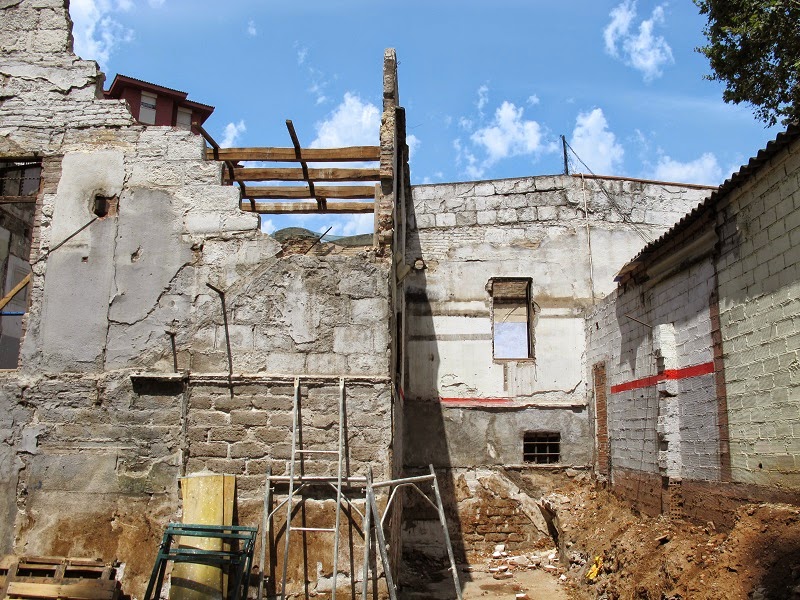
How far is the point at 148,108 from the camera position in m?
29.8

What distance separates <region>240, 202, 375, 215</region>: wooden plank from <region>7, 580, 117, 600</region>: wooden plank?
527 centimetres

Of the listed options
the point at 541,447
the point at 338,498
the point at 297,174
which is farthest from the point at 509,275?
the point at 338,498

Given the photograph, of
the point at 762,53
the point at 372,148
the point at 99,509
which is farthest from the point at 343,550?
the point at 762,53

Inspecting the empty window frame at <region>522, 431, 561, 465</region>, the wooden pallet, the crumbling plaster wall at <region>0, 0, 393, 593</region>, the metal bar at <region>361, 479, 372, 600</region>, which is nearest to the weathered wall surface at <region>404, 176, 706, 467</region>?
the empty window frame at <region>522, 431, 561, 465</region>

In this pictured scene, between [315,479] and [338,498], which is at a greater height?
[315,479]

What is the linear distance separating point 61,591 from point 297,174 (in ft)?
18.8

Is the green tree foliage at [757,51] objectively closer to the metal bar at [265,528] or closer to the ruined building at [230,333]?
the ruined building at [230,333]

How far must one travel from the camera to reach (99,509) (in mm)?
7949

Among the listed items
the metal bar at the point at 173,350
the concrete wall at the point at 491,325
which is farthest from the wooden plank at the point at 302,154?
the concrete wall at the point at 491,325

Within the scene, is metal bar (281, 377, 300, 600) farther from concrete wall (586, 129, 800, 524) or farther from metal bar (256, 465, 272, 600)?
concrete wall (586, 129, 800, 524)

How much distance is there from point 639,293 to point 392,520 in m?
5.21

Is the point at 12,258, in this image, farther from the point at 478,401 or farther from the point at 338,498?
the point at 338,498

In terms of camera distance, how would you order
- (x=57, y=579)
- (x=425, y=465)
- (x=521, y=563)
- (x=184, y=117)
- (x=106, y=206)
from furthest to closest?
1. (x=184, y=117)
2. (x=425, y=465)
3. (x=521, y=563)
4. (x=106, y=206)
5. (x=57, y=579)

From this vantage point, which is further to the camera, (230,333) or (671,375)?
(671,375)
